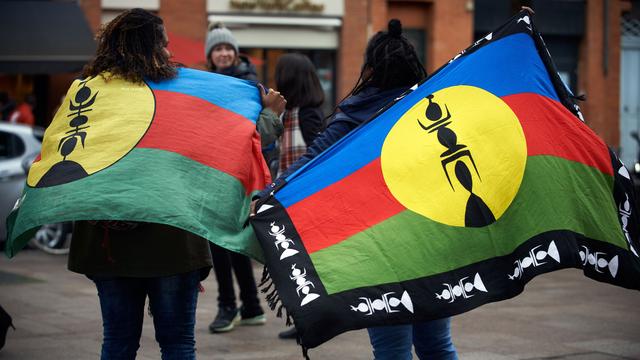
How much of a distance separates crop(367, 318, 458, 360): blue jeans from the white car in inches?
417

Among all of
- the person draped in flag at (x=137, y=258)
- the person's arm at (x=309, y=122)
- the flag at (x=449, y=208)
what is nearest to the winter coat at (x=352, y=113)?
the flag at (x=449, y=208)

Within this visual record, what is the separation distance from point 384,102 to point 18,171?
34.7 feet

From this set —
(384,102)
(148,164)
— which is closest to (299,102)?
(384,102)

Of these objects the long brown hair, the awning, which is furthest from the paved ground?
the awning

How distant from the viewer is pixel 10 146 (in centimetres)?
1500

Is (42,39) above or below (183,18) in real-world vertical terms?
above

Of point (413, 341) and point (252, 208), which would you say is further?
point (413, 341)

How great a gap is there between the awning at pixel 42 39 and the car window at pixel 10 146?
21.2 feet

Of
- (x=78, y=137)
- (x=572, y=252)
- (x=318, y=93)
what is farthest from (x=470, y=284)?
(x=318, y=93)

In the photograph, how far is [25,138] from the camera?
15.1 metres

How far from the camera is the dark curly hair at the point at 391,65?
5059 millimetres

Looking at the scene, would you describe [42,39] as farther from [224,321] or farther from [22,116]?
[224,321]

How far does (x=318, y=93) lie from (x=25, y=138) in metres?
7.90

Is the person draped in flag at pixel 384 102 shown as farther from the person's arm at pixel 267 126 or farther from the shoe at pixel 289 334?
the shoe at pixel 289 334
